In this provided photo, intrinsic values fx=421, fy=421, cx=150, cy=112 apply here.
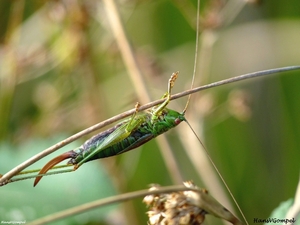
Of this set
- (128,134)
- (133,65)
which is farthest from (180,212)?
(133,65)

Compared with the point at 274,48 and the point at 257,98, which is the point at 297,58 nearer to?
the point at 274,48

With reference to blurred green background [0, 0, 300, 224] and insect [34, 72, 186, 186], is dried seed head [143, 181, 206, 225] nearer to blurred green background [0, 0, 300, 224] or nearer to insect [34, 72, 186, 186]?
insect [34, 72, 186, 186]

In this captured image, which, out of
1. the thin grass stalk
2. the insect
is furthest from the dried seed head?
the thin grass stalk

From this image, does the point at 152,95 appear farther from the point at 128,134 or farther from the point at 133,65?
the point at 128,134

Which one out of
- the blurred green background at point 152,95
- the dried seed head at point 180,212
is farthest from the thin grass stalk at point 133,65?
the dried seed head at point 180,212

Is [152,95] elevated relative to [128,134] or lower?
elevated
